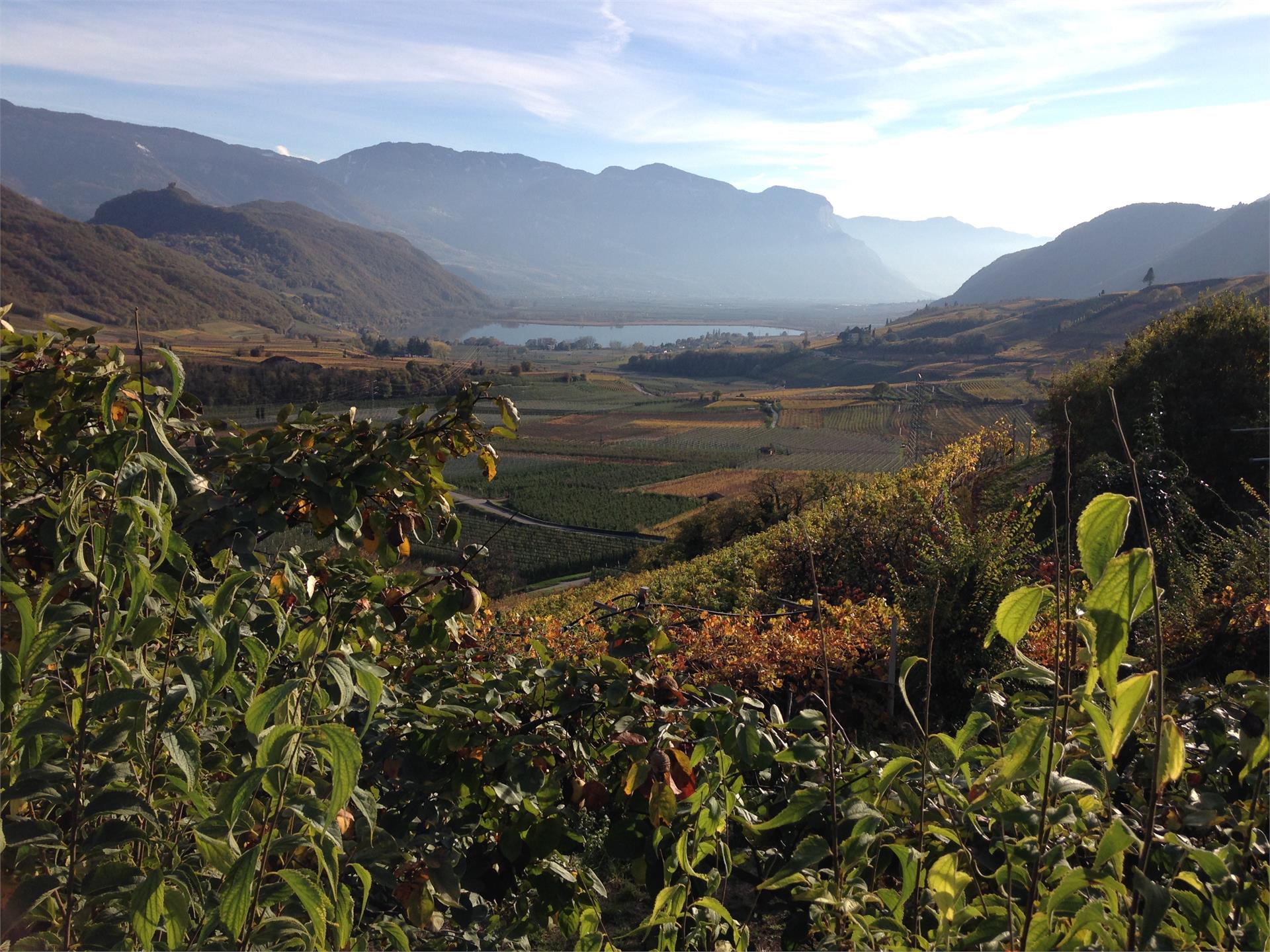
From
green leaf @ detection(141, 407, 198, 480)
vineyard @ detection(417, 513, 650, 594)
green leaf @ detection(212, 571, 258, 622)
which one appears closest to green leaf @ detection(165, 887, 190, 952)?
green leaf @ detection(212, 571, 258, 622)

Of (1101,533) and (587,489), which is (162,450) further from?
(587,489)

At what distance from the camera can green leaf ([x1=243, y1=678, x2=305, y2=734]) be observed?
0.78 m

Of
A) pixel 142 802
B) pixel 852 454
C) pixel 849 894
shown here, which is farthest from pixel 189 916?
pixel 852 454

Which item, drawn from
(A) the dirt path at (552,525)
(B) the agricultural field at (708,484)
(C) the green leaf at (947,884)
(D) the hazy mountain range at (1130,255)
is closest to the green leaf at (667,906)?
(C) the green leaf at (947,884)

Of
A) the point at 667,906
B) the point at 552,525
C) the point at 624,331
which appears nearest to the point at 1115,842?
the point at 667,906

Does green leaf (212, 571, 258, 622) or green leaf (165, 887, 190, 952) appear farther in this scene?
green leaf (212, 571, 258, 622)

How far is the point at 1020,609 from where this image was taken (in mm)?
828

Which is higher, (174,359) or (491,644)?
(174,359)

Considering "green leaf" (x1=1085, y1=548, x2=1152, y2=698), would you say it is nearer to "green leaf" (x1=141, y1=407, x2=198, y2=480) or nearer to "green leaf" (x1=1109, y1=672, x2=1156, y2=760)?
"green leaf" (x1=1109, y1=672, x2=1156, y2=760)

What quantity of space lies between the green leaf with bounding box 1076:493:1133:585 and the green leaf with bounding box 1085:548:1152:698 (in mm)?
14

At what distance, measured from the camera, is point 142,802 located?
955 millimetres

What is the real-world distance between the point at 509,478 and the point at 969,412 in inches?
1169

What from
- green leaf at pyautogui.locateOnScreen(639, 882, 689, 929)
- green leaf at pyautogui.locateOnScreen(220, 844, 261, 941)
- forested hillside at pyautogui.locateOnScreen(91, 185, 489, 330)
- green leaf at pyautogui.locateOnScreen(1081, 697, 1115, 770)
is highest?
forested hillside at pyautogui.locateOnScreen(91, 185, 489, 330)

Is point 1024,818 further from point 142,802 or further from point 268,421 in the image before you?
point 268,421
